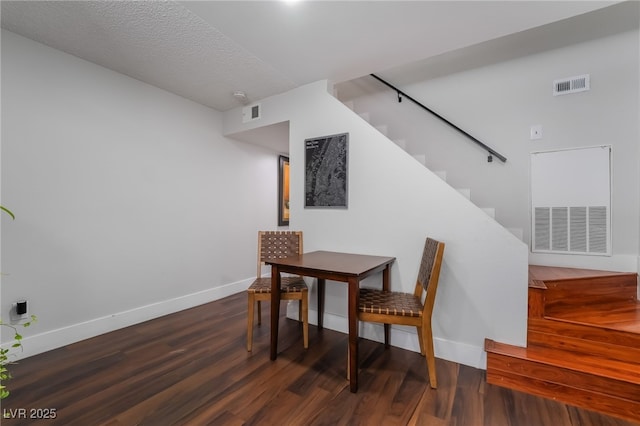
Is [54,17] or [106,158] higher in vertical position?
[54,17]

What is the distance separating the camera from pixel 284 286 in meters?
2.45

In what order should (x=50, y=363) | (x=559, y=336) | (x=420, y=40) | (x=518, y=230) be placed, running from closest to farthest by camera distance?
(x=559, y=336), (x=50, y=363), (x=420, y=40), (x=518, y=230)

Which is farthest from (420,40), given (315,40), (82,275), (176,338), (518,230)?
(82,275)

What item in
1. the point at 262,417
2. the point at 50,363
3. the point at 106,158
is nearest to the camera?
the point at 262,417

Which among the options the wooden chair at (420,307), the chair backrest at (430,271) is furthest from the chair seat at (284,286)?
the chair backrest at (430,271)

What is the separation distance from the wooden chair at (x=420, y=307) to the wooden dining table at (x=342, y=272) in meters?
0.17

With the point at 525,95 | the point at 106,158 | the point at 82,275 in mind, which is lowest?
the point at 82,275

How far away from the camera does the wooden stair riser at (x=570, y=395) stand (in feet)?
5.05

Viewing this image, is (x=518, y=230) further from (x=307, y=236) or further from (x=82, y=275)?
(x=82, y=275)

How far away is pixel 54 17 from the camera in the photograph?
1.94 m

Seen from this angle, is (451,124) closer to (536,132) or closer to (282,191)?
(536,132)

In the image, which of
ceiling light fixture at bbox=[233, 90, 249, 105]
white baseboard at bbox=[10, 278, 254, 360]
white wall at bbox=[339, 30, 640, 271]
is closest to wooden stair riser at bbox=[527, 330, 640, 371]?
white wall at bbox=[339, 30, 640, 271]

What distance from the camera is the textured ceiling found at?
6.03 ft

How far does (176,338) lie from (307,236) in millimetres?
1547
